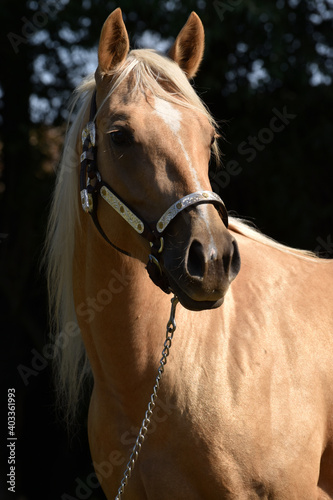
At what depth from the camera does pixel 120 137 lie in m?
2.00

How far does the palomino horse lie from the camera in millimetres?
1914

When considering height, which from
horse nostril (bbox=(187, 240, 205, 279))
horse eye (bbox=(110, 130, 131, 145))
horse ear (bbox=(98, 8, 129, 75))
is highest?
horse ear (bbox=(98, 8, 129, 75))

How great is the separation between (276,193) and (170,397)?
11.7 ft

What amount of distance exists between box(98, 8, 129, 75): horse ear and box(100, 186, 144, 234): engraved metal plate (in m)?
0.52

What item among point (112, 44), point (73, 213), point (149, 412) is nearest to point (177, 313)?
point (149, 412)

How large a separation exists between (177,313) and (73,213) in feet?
2.15

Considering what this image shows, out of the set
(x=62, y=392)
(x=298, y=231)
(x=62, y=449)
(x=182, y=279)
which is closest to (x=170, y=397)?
(x=182, y=279)

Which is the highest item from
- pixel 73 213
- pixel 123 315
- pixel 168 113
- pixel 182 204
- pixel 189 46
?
pixel 189 46

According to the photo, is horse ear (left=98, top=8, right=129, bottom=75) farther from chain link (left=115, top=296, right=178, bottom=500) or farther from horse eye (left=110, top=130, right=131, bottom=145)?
chain link (left=115, top=296, right=178, bottom=500)

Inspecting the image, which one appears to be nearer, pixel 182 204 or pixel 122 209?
pixel 182 204

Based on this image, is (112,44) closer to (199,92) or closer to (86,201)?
(86,201)

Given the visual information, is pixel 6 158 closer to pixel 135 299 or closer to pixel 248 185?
pixel 248 185

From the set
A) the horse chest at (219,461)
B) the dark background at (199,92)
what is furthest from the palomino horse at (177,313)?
the dark background at (199,92)

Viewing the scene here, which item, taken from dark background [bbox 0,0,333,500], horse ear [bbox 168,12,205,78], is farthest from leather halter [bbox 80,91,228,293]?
dark background [bbox 0,0,333,500]
